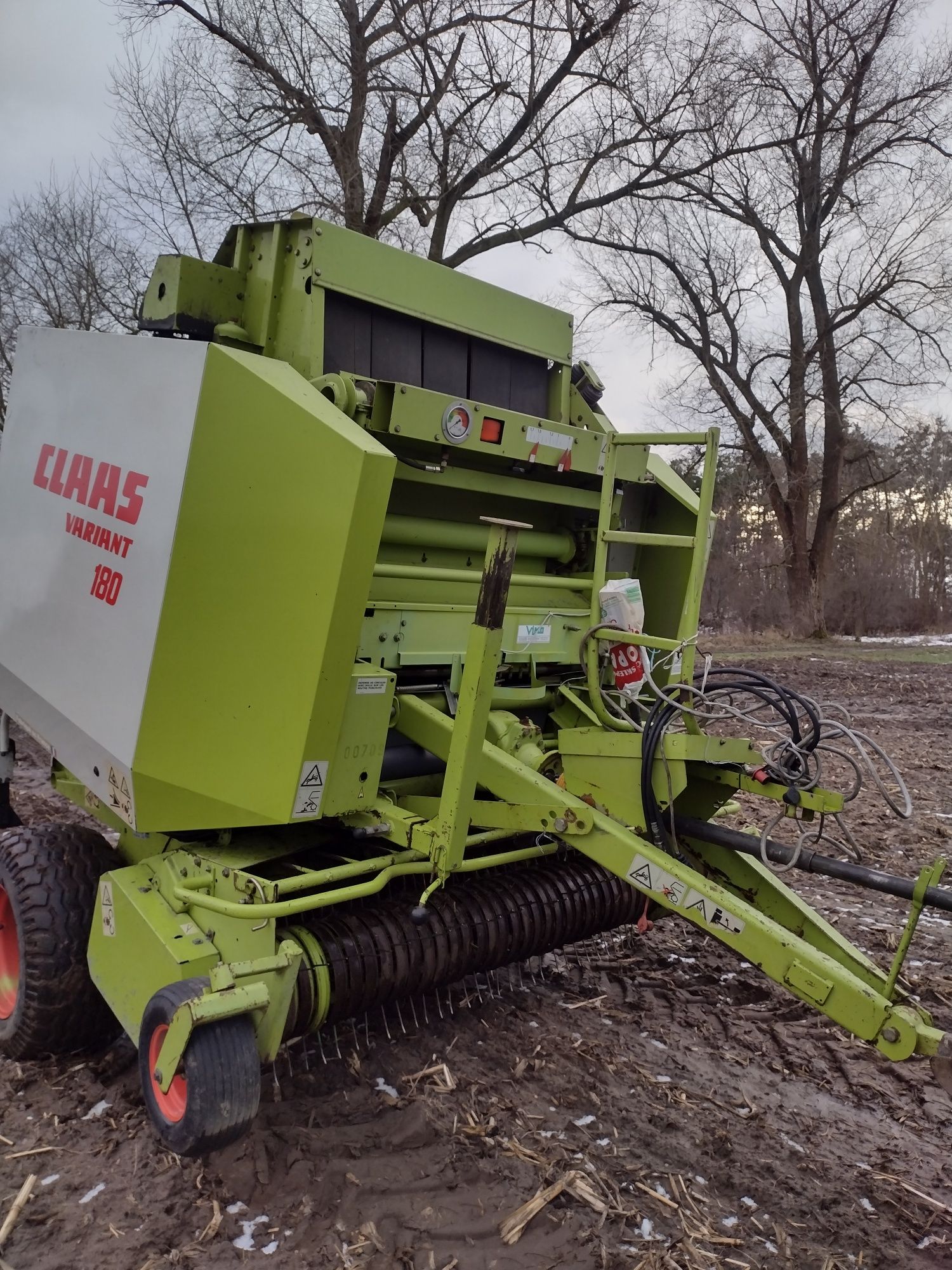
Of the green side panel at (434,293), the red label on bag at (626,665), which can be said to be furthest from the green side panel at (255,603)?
the red label on bag at (626,665)

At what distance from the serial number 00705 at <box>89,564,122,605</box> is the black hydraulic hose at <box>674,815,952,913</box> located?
5.65 feet

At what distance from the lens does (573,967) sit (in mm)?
3740

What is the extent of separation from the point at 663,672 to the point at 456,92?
10410 millimetres

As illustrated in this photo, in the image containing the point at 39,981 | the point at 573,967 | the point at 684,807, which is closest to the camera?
the point at 39,981

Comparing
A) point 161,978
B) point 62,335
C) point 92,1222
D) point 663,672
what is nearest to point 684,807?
point 663,672

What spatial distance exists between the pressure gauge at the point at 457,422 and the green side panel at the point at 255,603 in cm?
58

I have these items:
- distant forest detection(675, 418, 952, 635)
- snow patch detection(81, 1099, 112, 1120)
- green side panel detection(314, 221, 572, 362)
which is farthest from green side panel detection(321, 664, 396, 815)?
distant forest detection(675, 418, 952, 635)

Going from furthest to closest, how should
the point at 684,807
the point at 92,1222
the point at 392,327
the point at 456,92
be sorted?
the point at 456,92 < the point at 392,327 < the point at 684,807 < the point at 92,1222

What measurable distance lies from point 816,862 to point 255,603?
1.60 meters

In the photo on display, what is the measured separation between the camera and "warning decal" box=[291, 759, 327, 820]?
98.1 inches

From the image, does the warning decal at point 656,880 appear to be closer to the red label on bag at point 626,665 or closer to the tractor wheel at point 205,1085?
the red label on bag at point 626,665

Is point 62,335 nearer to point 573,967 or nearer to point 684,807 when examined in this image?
point 684,807

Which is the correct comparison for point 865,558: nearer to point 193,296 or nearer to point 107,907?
point 193,296

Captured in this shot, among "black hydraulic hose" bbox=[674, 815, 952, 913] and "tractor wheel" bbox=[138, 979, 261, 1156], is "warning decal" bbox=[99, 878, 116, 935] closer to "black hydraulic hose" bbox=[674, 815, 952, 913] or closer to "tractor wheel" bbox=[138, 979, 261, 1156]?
"tractor wheel" bbox=[138, 979, 261, 1156]
